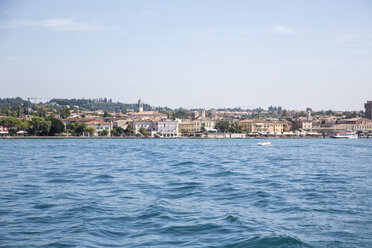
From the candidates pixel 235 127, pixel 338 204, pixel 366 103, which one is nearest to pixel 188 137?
pixel 235 127

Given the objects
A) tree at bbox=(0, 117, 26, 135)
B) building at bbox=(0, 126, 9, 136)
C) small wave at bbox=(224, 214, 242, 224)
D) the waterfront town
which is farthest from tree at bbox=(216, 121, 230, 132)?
small wave at bbox=(224, 214, 242, 224)

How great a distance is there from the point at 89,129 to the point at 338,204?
6263 cm

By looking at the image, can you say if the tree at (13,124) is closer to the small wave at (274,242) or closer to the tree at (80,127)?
the tree at (80,127)

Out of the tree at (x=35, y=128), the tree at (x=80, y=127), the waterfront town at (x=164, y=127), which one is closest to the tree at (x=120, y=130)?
the waterfront town at (x=164, y=127)


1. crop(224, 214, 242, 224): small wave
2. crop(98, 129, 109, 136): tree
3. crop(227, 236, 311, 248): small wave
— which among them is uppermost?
crop(98, 129, 109, 136): tree

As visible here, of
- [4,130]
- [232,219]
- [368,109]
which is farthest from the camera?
[368,109]

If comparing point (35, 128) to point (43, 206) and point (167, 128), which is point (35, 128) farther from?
point (43, 206)

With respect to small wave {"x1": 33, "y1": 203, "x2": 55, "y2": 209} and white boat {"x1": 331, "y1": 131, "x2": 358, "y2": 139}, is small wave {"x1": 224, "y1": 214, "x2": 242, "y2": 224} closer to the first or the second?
small wave {"x1": 33, "y1": 203, "x2": 55, "y2": 209}

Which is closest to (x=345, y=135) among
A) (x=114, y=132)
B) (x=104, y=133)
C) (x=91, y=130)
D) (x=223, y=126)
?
(x=223, y=126)

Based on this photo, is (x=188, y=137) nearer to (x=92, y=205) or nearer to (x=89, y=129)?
(x=89, y=129)

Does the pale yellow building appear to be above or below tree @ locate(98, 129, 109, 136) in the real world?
above

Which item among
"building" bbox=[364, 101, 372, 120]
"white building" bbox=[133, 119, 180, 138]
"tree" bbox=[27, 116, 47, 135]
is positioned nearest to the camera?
"tree" bbox=[27, 116, 47, 135]

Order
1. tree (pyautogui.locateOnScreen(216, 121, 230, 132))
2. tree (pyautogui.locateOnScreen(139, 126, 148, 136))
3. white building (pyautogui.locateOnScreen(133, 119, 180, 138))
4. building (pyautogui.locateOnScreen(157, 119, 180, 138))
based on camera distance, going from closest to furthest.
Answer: tree (pyautogui.locateOnScreen(139, 126, 148, 136)) < building (pyautogui.locateOnScreen(157, 119, 180, 138)) < white building (pyautogui.locateOnScreen(133, 119, 180, 138)) < tree (pyautogui.locateOnScreen(216, 121, 230, 132))

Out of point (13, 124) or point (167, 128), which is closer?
point (13, 124)
